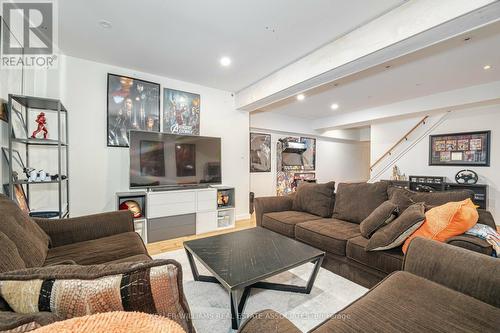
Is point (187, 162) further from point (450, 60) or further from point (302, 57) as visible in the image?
point (450, 60)

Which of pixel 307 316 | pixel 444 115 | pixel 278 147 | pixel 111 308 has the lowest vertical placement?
pixel 307 316

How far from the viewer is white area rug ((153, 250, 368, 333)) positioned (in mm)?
1541

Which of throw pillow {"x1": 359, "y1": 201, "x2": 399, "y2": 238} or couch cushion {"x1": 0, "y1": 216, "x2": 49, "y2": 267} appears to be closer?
couch cushion {"x1": 0, "y1": 216, "x2": 49, "y2": 267}

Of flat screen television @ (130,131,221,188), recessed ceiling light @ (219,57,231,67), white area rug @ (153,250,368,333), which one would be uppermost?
recessed ceiling light @ (219,57,231,67)

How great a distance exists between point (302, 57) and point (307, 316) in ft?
9.61

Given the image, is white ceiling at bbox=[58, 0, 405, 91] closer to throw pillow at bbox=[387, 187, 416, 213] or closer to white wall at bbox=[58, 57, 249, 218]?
white wall at bbox=[58, 57, 249, 218]

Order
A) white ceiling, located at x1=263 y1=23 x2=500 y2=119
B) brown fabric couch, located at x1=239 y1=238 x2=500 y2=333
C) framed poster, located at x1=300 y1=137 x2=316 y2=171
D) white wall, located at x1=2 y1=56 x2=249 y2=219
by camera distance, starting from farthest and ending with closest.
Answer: framed poster, located at x1=300 y1=137 x2=316 y2=171 → white wall, located at x1=2 y1=56 x2=249 y2=219 → white ceiling, located at x1=263 y1=23 x2=500 y2=119 → brown fabric couch, located at x1=239 y1=238 x2=500 y2=333

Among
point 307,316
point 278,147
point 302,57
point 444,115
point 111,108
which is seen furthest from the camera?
point 278,147

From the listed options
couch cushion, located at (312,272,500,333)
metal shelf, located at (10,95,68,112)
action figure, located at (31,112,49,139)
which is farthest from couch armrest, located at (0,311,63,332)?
action figure, located at (31,112,49,139)

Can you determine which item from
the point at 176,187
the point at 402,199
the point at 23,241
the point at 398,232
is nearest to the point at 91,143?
the point at 176,187

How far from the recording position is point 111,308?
551 millimetres

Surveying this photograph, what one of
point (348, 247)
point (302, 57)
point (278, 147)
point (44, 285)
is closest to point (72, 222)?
point (44, 285)

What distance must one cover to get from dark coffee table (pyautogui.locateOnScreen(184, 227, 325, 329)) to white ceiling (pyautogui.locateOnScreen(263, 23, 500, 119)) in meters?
2.61

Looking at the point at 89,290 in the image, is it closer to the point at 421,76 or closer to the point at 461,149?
the point at 421,76
